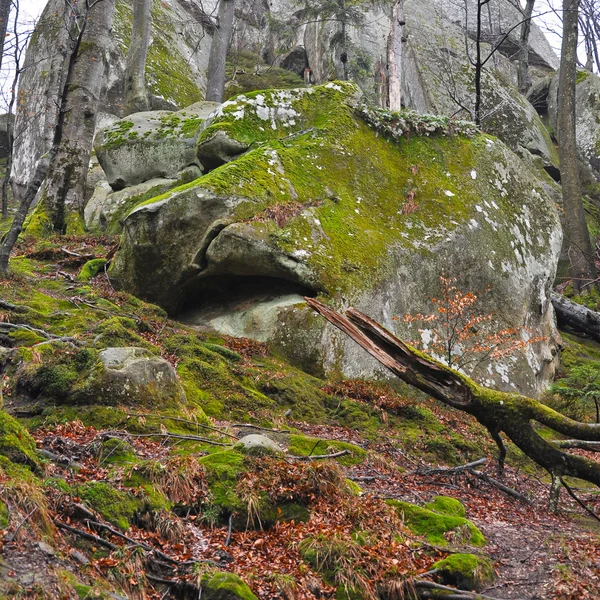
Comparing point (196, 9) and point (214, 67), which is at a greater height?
point (196, 9)

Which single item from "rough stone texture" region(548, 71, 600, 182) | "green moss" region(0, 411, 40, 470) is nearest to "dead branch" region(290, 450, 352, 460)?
"green moss" region(0, 411, 40, 470)

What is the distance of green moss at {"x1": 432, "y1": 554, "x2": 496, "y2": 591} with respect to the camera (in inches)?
153

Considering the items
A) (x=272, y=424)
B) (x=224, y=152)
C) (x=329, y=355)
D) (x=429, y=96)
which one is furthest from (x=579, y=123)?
(x=272, y=424)

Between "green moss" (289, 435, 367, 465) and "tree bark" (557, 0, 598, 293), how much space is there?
12.5 m

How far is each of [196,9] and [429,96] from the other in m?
13.0

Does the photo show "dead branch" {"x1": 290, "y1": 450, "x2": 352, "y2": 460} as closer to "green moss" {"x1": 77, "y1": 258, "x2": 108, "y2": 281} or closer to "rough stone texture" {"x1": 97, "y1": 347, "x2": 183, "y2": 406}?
"rough stone texture" {"x1": 97, "y1": 347, "x2": 183, "y2": 406}

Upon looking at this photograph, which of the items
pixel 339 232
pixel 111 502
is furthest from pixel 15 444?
pixel 339 232

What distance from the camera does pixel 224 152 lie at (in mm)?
11609

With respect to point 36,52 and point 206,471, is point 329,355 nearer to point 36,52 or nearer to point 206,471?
point 206,471

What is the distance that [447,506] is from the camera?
209 inches

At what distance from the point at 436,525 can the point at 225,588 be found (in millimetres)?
2106

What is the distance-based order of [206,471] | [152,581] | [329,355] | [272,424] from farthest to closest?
[329,355] → [272,424] → [206,471] → [152,581]

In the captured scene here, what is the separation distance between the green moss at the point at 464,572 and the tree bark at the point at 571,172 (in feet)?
46.3

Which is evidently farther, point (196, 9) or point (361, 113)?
point (196, 9)
